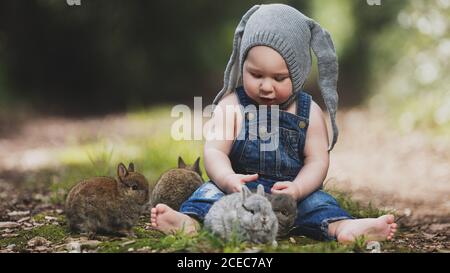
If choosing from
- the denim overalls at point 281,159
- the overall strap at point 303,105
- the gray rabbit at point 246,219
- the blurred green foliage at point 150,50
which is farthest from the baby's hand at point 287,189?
the blurred green foliage at point 150,50

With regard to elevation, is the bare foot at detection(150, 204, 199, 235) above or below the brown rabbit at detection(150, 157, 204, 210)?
below

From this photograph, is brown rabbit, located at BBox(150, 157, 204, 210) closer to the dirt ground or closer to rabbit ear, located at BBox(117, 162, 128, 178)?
rabbit ear, located at BBox(117, 162, 128, 178)

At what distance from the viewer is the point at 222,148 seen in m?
4.17

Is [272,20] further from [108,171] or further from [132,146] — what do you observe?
[132,146]

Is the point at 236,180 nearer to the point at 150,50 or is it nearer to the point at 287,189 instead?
the point at 287,189

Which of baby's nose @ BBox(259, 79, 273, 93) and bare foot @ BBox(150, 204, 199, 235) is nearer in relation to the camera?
bare foot @ BBox(150, 204, 199, 235)

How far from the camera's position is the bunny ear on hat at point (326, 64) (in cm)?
427

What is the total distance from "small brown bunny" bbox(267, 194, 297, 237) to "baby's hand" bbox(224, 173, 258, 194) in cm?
15

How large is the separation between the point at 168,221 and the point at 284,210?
62cm

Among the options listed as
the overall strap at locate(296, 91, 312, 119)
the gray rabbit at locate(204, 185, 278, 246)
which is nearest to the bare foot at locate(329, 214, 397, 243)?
the gray rabbit at locate(204, 185, 278, 246)

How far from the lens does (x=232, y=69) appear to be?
172 inches

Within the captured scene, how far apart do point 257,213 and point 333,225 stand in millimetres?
668

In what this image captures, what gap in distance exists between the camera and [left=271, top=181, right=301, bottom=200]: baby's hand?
13.0 ft
